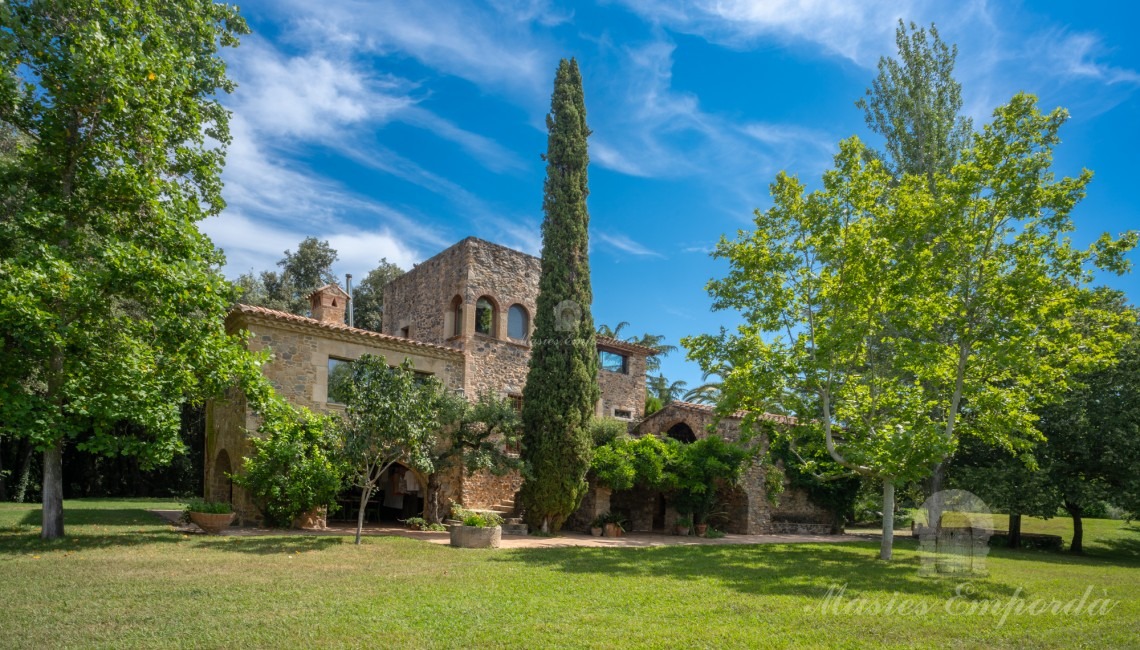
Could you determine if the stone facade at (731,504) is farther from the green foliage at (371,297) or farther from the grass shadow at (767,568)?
the green foliage at (371,297)

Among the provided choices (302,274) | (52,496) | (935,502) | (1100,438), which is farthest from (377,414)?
(302,274)

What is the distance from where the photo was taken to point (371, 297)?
3450cm

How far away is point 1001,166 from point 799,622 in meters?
10.9

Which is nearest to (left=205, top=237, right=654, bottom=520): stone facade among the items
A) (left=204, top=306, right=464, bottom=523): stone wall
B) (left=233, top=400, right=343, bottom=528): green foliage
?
(left=204, top=306, right=464, bottom=523): stone wall

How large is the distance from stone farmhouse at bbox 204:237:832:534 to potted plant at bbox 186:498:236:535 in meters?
1.86

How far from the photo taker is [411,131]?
17375 mm

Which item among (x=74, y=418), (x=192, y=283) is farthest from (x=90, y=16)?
(x=74, y=418)

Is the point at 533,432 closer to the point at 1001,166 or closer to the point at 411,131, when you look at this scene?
the point at 411,131

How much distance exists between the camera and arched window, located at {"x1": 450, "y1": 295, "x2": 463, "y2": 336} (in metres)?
21.3

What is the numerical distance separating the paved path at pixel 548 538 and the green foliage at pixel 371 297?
52.2 ft

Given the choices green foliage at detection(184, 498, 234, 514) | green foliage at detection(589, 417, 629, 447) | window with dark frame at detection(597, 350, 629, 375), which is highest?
window with dark frame at detection(597, 350, 629, 375)

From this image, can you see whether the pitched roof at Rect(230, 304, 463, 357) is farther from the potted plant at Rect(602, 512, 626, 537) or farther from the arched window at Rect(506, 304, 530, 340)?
the potted plant at Rect(602, 512, 626, 537)

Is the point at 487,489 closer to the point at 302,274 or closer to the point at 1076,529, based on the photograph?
the point at 1076,529

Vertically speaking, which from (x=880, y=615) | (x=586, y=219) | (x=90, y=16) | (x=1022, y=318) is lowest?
(x=880, y=615)
